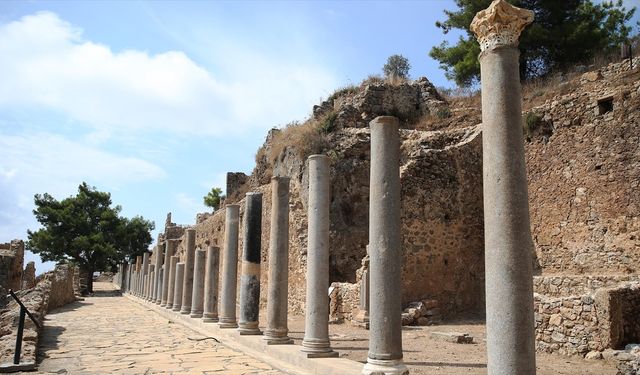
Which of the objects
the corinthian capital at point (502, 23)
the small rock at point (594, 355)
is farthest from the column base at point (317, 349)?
the corinthian capital at point (502, 23)

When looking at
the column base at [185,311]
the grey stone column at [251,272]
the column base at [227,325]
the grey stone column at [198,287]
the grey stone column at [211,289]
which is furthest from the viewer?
Result: the column base at [185,311]

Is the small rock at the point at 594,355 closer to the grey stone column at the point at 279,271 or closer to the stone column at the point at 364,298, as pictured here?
the grey stone column at the point at 279,271

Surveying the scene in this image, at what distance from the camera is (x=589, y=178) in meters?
14.6

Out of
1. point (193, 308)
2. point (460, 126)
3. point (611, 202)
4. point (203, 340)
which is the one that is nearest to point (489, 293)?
point (203, 340)

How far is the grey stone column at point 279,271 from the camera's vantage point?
33.0 feet

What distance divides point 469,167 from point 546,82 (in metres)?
6.44

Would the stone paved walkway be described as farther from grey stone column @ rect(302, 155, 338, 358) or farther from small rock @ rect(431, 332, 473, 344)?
small rock @ rect(431, 332, 473, 344)

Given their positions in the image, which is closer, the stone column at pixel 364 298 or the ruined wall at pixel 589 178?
the ruined wall at pixel 589 178

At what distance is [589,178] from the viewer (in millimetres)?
14578

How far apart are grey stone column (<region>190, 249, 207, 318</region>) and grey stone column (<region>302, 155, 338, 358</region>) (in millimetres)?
8370

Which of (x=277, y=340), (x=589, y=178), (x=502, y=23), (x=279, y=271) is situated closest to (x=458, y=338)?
(x=277, y=340)

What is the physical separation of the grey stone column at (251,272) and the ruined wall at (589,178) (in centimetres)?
854

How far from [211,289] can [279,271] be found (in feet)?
18.5

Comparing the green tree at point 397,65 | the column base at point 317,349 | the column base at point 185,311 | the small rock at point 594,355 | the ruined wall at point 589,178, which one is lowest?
the column base at point 185,311
